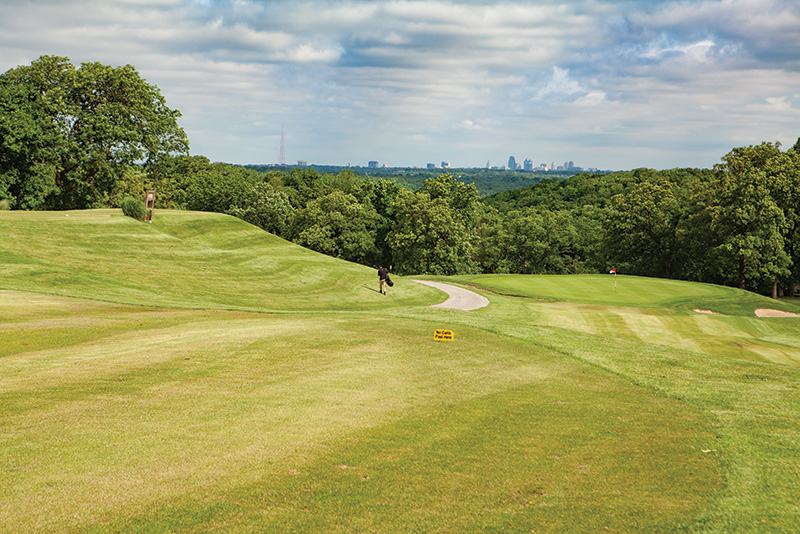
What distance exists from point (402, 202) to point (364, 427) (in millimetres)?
70205

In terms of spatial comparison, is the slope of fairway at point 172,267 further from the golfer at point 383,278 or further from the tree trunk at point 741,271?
the tree trunk at point 741,271

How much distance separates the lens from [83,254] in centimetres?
3170

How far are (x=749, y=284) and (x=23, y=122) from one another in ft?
260

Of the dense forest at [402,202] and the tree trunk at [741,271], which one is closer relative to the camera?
the dense forest at [402,202]

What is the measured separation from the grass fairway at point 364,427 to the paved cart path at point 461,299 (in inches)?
481

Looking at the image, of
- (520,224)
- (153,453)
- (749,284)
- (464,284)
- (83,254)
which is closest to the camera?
(153,453)

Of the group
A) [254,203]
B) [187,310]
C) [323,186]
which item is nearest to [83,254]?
[187,310]

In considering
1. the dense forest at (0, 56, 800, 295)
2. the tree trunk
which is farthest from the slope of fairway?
the tree trunk

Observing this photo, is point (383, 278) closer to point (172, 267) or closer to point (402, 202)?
point (172, 267)

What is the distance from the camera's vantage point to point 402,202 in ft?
259

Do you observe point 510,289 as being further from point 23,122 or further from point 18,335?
point 23,122

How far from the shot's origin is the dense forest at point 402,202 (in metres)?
46.8

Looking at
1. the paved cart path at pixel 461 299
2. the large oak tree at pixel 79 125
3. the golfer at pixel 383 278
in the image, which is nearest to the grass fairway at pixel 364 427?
the paved cart path at pixel 461 299

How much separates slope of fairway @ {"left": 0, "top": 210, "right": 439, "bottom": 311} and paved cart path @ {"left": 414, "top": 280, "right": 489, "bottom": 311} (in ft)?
4.79
